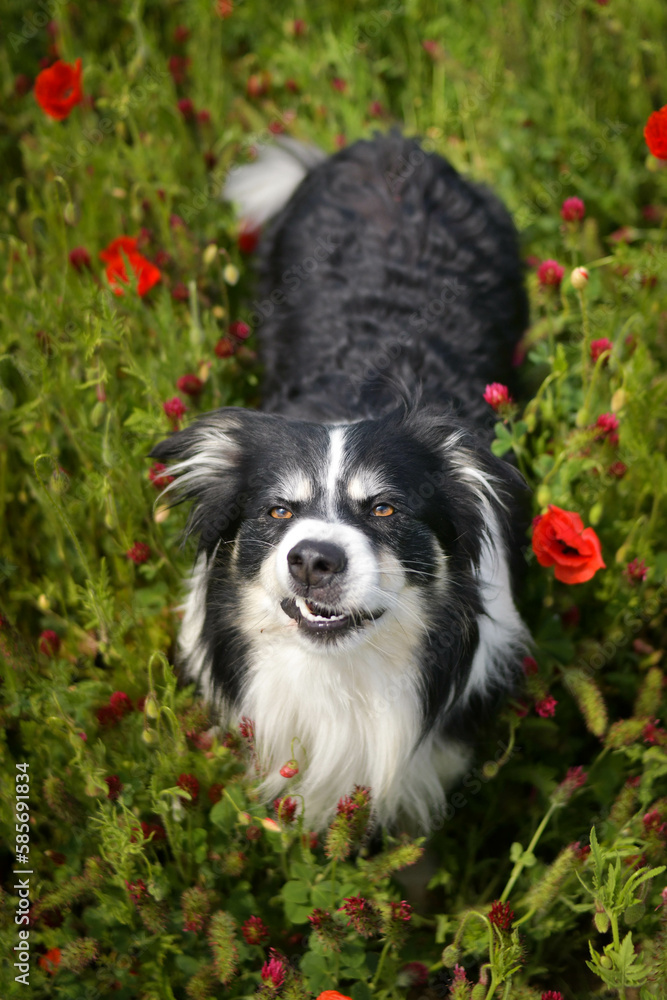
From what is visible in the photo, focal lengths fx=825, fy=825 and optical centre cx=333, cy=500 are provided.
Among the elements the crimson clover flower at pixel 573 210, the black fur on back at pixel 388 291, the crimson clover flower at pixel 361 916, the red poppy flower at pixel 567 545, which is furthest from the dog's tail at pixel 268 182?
the crimson clover flower at pixel 361 916

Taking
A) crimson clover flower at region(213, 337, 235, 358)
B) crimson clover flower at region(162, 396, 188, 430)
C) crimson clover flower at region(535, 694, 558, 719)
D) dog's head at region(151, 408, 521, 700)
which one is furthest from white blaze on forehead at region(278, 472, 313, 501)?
crimson clover flower at region(213, 337, 235, 358)

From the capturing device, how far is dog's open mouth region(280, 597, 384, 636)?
2.01 meters

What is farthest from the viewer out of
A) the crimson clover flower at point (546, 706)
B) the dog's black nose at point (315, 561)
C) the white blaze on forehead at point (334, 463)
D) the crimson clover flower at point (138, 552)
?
the crimson clover flower at point (138, 552)

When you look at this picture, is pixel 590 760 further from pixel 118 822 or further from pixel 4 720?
pixel 4 720

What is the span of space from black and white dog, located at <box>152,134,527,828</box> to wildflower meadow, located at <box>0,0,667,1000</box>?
128 mm

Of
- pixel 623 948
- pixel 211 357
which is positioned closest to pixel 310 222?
pixel 211 357

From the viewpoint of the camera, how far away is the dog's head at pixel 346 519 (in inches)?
77.5

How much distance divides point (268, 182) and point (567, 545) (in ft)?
8.55

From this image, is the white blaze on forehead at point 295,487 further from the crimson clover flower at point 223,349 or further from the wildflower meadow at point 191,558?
the crimson clover flower at point 223,349

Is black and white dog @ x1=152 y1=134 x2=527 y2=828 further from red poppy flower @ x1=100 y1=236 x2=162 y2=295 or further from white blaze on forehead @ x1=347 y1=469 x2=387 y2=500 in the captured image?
red poppy flower @ x1=100 y1=236 x2=162 y2=295

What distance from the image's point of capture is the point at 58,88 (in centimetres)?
287

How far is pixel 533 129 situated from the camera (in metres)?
4.21

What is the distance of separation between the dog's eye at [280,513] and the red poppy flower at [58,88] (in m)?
1.76

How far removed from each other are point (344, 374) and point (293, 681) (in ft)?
3.62
